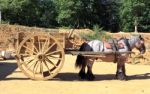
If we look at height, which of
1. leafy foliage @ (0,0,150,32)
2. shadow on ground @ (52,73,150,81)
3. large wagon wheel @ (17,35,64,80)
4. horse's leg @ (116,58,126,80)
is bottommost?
shadow on ground @ (52,73,150,81)

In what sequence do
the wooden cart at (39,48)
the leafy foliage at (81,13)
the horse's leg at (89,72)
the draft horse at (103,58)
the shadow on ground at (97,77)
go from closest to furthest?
the wooden cart at (39,48), the horse's leg at (89,72), the draft horse at (103,58), the shadow on ground at (97,77), the leafy foliage at (81,13)

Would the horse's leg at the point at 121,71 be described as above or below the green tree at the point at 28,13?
below

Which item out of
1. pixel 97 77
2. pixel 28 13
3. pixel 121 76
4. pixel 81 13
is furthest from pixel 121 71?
pixel 81 13

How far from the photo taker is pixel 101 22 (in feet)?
160

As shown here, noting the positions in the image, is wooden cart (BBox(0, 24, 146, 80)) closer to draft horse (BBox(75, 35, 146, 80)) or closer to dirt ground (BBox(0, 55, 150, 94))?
dirt ground (BBox(0, 55, 150, 94))

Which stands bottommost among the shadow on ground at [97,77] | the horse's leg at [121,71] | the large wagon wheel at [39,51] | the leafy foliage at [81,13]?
the shadow on ground at [97,77]

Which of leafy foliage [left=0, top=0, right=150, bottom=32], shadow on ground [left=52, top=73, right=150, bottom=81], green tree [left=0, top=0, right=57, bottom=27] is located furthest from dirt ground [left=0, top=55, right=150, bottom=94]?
green tree [left=0, top=0, right=57, bottom=27]

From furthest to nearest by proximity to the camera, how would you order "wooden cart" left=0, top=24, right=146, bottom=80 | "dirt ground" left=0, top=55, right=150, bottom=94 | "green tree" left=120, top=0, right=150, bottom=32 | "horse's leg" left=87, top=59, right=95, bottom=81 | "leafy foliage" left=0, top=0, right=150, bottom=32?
"leafy foliage" left=0, top=0, right=150, bottom=32 → "green tree" left=120, top=0, right=150, bottom=32 → "horse's leg" left=87, top=59, right=95, bottom=81 → "wooden cart" left=0, top=24, right=146, bottom=80 → "dirt ground" left=0, top=55, right=150, bottom=94

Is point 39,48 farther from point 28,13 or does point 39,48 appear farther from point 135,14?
point 28,13

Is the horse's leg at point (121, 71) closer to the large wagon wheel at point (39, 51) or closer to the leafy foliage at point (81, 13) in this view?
the large wagon wheel at point (39, 51)
